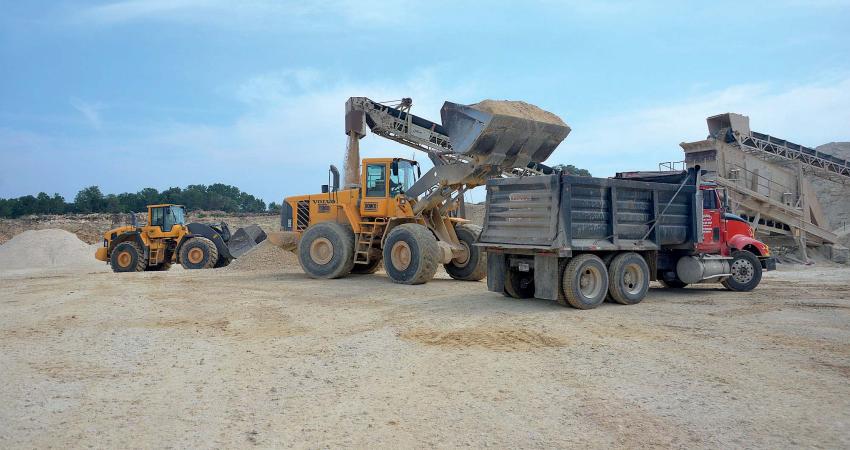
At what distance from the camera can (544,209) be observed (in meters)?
9.38

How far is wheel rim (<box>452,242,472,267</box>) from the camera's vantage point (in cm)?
1477

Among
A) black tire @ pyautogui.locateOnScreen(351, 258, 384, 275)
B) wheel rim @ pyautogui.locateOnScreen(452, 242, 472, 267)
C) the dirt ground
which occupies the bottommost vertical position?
the dirt ground

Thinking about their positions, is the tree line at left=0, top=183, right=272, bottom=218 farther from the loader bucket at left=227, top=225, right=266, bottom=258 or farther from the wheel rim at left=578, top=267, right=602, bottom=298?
the wheel rim at left=578, top=267, right=602, bottom=298

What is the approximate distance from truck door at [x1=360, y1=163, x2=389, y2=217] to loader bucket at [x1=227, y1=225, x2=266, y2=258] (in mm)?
9049

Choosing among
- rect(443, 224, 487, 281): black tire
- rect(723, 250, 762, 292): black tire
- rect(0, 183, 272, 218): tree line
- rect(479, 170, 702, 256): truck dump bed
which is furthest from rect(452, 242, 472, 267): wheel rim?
rect(0, 183, 272, 218): tree line

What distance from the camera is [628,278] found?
1015 cm

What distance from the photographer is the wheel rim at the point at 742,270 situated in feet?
40.2

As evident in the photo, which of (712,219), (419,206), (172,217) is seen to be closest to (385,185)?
(419,206)

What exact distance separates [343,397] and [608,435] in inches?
84.6

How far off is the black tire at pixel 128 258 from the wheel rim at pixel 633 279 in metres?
17.7

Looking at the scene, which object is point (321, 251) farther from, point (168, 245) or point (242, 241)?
point (168, 245)

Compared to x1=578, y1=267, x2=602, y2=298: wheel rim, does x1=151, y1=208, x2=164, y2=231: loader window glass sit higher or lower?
higher

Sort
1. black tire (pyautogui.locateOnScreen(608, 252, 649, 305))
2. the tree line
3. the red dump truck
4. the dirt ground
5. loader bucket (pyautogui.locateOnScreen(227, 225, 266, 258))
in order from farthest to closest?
the tree line → loader bucket (pyautogui.locateOnScreen(227, 225, 266, 258)) → black tire (pyautogui.locateOnScreen(608, 252, 649, 305)) → the red dump truck → the dirt ground

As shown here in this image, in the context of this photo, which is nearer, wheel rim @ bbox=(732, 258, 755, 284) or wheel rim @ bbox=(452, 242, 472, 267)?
wheel rim @ bbox=(732, 258, 755, 284)
